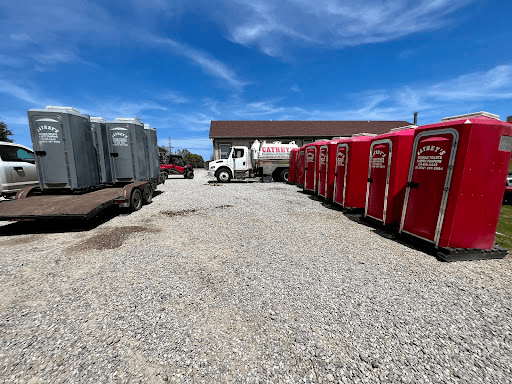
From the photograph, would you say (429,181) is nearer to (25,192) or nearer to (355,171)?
(355,171)

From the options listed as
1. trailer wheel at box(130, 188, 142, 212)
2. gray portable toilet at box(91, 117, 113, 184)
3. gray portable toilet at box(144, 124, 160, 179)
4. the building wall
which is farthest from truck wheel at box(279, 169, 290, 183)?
the building wall

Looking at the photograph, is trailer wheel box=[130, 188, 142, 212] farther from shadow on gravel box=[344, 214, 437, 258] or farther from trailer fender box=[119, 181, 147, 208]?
shadow on gravel box=[344, 214, 437, 258]

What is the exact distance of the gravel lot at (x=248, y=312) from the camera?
6.39ft

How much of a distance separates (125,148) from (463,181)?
9578mm

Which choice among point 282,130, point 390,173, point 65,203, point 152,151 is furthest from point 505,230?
point 282,130

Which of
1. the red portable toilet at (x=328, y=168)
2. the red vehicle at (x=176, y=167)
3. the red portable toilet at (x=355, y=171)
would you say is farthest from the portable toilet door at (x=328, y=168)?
the red vehicle at (x=176, y=167)

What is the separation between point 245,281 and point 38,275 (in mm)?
3311

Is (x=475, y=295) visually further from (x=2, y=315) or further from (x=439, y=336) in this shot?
(x=2, y=315)

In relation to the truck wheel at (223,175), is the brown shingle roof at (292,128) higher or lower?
higher

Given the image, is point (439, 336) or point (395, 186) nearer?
point (439, 336)

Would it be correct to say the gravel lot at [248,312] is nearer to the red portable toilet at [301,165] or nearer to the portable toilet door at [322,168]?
the portable toilet door at [322,168]

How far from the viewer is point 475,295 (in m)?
3.02

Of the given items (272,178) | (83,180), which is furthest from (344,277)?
(272,178)

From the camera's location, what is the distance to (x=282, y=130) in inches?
1206
